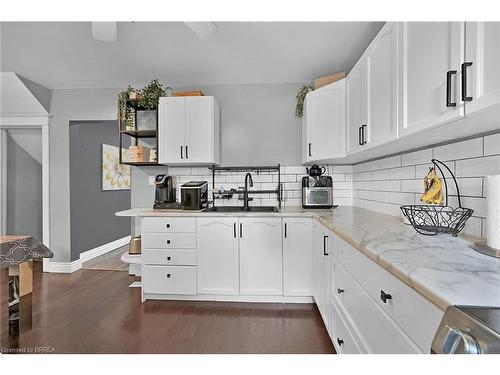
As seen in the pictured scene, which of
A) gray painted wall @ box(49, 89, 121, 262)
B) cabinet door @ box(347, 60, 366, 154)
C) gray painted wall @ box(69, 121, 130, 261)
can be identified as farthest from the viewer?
gray painted wall @ box(69, 121, 130, 261)

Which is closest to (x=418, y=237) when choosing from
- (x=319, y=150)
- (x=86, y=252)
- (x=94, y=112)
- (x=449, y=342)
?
(x=449, y=342)

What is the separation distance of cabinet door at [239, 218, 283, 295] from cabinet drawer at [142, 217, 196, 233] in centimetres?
50

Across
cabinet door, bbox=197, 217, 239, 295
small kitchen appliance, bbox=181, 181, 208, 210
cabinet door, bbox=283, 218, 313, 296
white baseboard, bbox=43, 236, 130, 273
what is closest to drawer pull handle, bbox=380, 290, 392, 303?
cabinet door, bbox=283, 218, 313, 296

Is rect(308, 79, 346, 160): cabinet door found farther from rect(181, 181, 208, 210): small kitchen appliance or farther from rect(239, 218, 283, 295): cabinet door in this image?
rect(181, 181, 208, 210): small kitchen appliance

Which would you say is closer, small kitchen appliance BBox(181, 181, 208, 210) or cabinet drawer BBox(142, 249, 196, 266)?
cabinet drawer BBox(142, 249, 196, 266)

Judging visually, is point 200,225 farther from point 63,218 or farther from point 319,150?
point 63,218

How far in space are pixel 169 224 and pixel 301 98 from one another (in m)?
1.95

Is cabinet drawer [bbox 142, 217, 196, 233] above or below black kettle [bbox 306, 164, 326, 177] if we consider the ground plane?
below

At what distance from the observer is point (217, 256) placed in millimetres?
2361

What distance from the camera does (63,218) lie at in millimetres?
3309

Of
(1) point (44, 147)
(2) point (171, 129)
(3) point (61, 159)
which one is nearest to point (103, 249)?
(3) point (61, 159)

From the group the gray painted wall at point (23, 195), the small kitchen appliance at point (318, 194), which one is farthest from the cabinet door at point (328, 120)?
the gray painted wall at point (23, 195)

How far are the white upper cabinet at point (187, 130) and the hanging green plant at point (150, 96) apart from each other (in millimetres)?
146

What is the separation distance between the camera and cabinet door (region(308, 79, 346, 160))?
2.35m
